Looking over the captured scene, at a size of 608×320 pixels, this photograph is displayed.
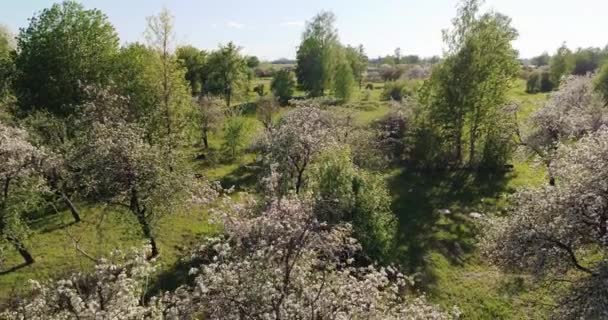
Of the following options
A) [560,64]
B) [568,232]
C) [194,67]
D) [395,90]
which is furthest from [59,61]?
[560,64]

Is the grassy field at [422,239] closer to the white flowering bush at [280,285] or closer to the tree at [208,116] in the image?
the tree at [208,116]

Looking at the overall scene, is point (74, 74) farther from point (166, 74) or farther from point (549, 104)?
point (549, 104)

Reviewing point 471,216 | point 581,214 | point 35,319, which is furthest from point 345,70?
point 35,319

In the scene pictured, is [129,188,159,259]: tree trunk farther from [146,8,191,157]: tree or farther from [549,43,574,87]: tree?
[549,43,574,87]: tree

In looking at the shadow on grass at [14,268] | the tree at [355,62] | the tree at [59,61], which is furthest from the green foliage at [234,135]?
the tree at [355,62]

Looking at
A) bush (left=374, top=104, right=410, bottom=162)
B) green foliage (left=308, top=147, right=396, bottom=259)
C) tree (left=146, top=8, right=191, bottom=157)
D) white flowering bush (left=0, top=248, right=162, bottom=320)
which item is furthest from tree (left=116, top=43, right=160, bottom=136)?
white flowering bush (left=0, top=248, right=162, bottom=320)

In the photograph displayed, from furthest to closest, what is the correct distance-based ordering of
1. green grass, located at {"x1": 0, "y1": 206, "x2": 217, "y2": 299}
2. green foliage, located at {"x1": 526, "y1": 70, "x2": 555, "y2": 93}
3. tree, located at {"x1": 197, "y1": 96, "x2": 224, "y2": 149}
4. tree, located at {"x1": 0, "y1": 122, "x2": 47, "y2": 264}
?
green foliage, located at {"x1": 526, "y1": 70, "x2": 555, "y2": 93} → tree, located at {"x1": 197, "y1": 96, "x2": 224, "y2": 149} → green grass, located at {"x1": 0, "y1": 206, "x2": 217, "y2": 299} → tree, located at {"x1": 0, "y1": 122, "x2": 47, "y2": 264}
